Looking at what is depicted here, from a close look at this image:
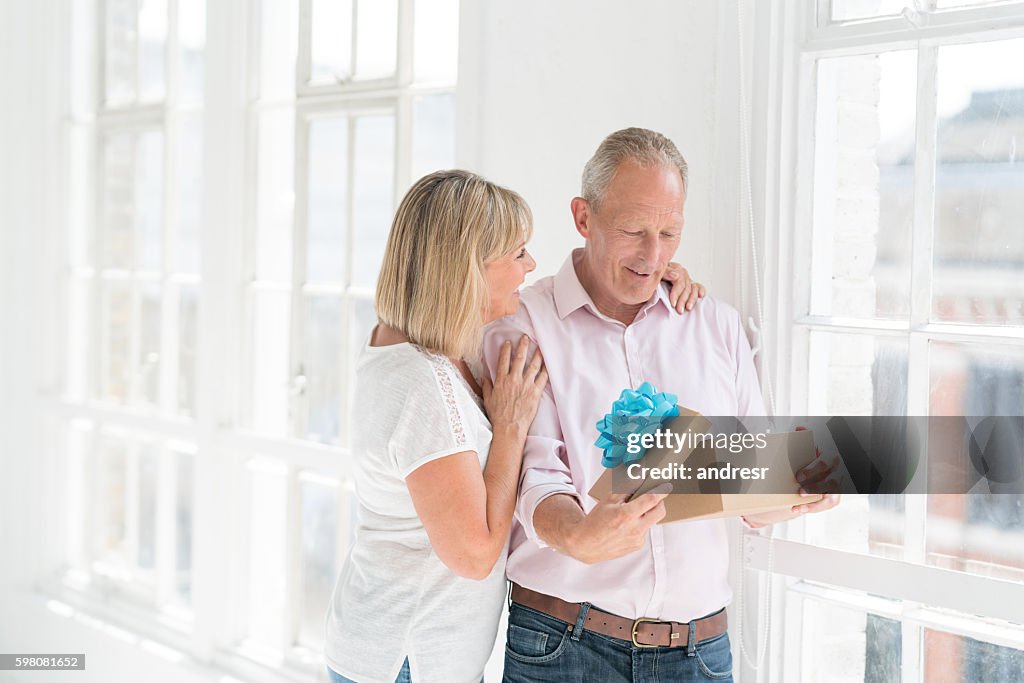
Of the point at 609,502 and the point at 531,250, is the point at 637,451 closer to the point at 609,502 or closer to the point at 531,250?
the point at 609,502

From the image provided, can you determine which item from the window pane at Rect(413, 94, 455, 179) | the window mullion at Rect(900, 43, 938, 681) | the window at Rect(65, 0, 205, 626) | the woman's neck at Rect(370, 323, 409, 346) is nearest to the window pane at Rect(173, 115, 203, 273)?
the window at Rect(65, 0, 205, 626)

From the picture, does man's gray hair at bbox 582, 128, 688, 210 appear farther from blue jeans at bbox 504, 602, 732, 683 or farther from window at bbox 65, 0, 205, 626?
window at bbox 65, 0, 205, 626

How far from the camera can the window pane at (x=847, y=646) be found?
2.10 metres

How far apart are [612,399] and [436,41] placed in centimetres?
146

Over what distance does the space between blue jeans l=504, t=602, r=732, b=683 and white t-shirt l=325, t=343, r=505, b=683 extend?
3.3 inches

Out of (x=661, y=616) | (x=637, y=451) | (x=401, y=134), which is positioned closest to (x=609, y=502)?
(x=637, y=451)

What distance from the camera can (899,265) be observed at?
207 cm

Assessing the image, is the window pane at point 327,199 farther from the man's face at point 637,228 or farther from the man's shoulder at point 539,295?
the man's face at point 637,228

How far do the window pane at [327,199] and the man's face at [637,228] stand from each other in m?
1.43

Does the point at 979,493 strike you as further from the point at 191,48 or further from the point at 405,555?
the point at 191,48

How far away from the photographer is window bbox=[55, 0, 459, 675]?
3.12 m

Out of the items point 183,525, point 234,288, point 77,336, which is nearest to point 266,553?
point 183,525

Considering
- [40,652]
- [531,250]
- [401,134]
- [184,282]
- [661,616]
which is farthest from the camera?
[40,652]

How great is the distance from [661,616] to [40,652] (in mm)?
3356
